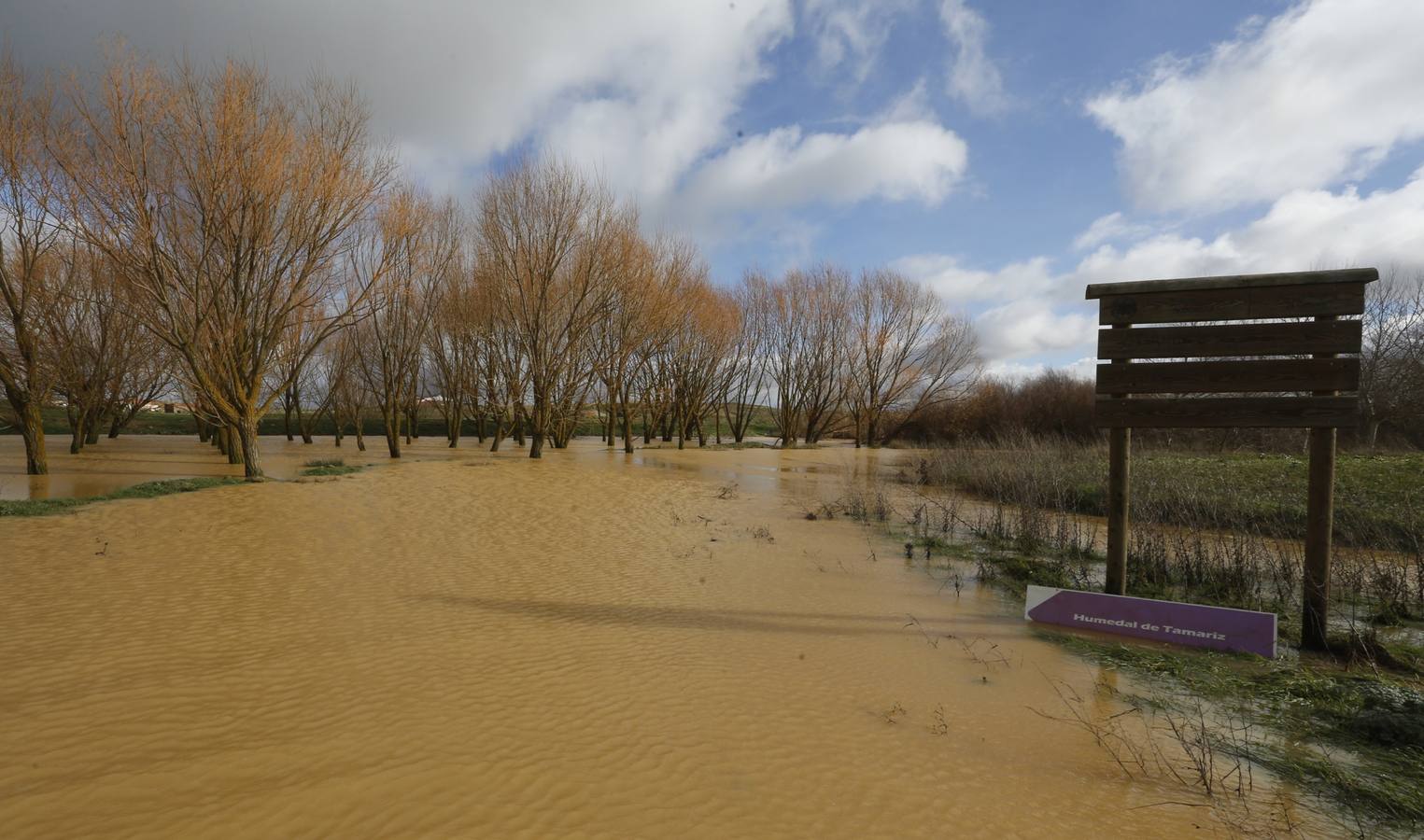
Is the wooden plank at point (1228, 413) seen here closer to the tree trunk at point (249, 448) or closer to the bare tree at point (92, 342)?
the tree trunk at point (249, 448)

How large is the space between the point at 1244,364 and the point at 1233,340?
25 cm

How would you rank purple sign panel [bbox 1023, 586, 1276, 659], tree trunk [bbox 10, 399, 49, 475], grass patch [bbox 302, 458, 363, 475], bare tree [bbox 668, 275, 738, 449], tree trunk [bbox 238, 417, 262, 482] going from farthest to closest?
bare tree [bbox 668, 275, 738, 449] < grass patch [bbox 302, 458, 363, 475] < tree trunk [bbox 10, 399, 49, 475] < tree trunk [bbox 238, 417, 262, 482] < purple sign panel [bbox 1023, 586, 1276, 659]

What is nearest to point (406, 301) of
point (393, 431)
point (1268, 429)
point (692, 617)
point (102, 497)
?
point (393, 431)

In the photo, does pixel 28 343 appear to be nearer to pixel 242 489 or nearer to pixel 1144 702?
pixel 242 489

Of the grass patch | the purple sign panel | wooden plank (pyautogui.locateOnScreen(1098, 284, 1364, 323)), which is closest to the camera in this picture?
the purple sign panel

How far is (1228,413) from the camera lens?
5766 mm

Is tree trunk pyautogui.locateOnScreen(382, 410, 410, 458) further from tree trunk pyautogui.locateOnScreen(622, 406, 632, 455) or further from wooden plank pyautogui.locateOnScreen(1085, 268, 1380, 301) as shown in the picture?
wooden plank pyautogui.locateOnScreen(1085, 268, 1380, 301)

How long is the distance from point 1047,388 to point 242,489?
4457 cm

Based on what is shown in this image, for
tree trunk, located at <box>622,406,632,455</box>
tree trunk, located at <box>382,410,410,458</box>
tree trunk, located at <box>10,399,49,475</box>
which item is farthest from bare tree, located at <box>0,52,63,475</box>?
tree trunk, located at <box>622,406,632,455</box>

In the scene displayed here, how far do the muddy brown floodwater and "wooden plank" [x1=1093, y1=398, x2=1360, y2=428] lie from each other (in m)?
2.38

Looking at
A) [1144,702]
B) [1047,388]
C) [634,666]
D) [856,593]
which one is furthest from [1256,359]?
[1047,388]

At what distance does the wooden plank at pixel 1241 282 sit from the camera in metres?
5.34

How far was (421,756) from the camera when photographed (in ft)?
11.3

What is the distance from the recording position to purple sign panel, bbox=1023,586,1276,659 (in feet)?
17.2
